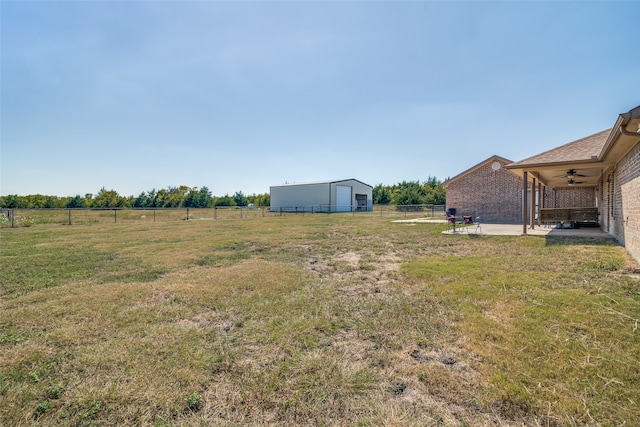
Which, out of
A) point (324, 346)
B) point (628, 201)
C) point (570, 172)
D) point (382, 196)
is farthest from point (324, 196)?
point (324, 346)

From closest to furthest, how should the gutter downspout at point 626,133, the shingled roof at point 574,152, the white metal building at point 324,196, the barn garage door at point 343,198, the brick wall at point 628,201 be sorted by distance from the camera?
the gutter downspout at point 626,133 < the brick wall at point 628,201 < the shingled roof at point 574,152 < the white metal building at point 324,196 < the barn garage door at point 343,198

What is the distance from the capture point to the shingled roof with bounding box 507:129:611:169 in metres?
8.93

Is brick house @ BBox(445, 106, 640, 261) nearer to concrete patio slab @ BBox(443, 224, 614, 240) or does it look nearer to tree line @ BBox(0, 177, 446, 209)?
concrete patio slab @ BBox(443, 224, 614, 240)

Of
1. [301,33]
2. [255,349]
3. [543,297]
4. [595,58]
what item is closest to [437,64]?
[595,58]

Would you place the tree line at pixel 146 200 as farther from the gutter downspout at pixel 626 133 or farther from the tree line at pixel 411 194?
the gutter downspout at pixel 626 133

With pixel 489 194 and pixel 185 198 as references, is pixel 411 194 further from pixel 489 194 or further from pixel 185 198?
pixel 185 198

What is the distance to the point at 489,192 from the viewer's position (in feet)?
60.4

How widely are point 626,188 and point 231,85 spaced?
581 inches

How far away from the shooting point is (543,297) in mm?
4035

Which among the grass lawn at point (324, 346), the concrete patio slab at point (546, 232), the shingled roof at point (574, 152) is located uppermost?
the shingled roof at point (574, 152)

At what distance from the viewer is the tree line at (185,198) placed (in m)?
42.0

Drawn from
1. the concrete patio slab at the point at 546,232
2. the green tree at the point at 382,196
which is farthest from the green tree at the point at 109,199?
the concrete patio slab at the point at 546,232

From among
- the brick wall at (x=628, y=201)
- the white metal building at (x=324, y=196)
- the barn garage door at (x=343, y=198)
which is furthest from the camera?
the barn garage door at (x=343, y=198)

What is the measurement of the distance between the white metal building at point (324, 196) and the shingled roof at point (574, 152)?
80.8ft
